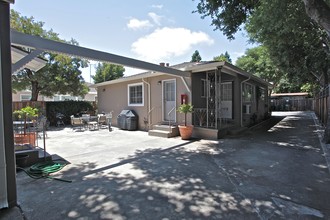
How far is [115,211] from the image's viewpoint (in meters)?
Answer: 2.69

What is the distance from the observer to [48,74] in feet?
45.7

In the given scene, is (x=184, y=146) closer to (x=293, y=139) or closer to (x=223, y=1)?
(x=293, y=139)

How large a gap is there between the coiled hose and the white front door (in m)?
5.54

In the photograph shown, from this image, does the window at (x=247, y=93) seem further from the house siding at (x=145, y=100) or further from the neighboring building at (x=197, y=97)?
the house siding at (x=145, y=100)

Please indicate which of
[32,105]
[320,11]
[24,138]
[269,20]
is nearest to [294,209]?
[320,11]

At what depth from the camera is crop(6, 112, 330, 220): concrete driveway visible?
2678 millimetres

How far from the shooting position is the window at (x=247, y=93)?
1106 cm

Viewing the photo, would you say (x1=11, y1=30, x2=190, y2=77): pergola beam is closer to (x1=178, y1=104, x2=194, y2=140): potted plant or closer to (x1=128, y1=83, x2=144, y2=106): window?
(x1=178, y1=104, x2=194, y2=140): potted plant

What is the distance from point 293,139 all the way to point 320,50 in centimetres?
694

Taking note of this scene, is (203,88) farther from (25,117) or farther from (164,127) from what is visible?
(25,117)

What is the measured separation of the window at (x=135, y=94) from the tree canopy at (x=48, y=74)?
6.23m

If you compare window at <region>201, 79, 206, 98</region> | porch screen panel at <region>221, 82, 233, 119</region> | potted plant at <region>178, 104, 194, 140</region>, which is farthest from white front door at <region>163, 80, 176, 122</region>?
porch screen panel at <region>221, 82, 233, 119</region>

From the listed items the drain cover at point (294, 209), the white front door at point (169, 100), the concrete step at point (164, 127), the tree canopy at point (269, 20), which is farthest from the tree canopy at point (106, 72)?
the drain cover at point (294, 209)

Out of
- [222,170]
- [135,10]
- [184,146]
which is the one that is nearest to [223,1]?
[135,10]
